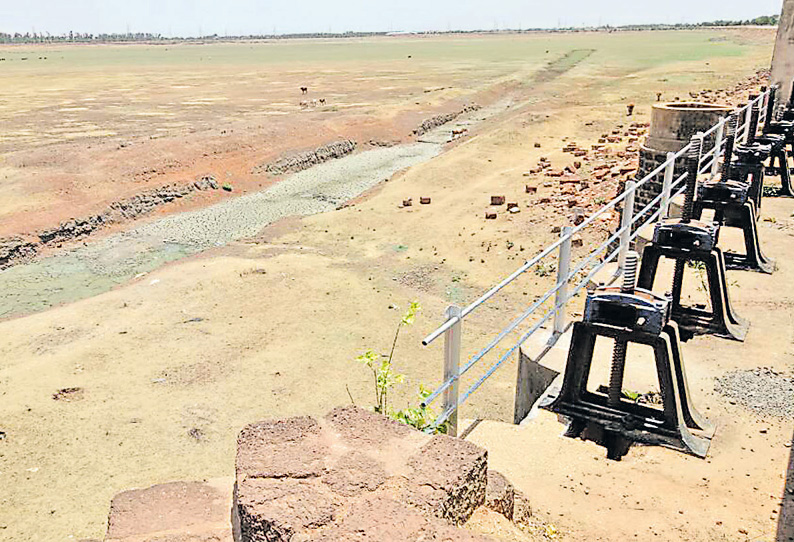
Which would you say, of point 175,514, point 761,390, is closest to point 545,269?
point 761,390

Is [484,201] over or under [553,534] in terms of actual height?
under

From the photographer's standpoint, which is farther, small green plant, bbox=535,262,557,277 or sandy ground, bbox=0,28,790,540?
small green plant, bbox=535,262,557,277

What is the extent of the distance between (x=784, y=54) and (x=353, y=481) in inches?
666

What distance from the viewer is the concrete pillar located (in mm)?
15836

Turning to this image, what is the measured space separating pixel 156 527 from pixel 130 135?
31.8 m

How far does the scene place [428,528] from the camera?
9.45 ft

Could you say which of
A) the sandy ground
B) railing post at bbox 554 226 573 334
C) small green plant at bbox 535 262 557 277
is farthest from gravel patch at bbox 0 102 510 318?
railing post at bbox 554 226 573 334

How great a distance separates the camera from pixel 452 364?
469 cm

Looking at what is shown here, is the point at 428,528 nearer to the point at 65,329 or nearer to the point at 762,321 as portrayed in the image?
the point at 762,321

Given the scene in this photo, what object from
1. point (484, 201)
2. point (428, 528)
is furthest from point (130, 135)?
point (428, 528)

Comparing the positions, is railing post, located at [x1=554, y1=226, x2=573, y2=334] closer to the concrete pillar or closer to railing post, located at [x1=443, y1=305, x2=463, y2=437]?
railing post, located at [x1=443, y1=305, x2=463, y2=437]

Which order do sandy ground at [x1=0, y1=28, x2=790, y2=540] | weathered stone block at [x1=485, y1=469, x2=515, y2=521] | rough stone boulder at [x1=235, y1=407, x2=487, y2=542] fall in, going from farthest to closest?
sandy ground at [x1=0, y1=28, x2=790, y2=540] < weathered stone block at [x1=485, y1=469, x2=515, y2=521] < rough stone boulder at [x1=235, y1=407, x2=487, y2=542]

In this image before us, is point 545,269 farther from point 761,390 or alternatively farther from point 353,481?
point 353,481

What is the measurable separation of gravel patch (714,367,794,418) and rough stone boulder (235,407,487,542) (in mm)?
3081
